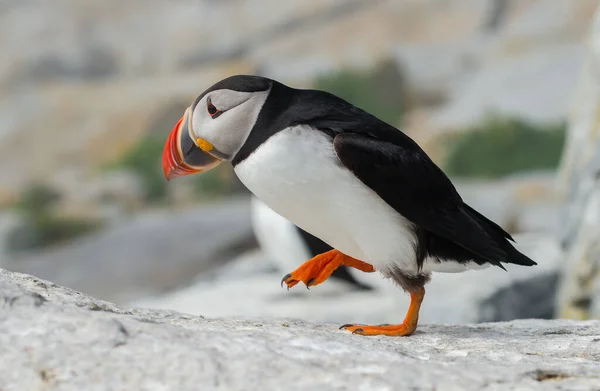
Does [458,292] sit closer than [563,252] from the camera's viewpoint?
No

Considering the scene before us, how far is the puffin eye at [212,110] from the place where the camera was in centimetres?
236

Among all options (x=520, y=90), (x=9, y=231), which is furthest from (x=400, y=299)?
(x=520, y=90)

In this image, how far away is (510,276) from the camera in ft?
17.0

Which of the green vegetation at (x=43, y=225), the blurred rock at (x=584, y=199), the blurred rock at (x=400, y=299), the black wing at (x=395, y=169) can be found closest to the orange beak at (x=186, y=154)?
the black wing at (x=395, y=169)

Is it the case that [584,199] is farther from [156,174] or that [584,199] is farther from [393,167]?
[156,174]

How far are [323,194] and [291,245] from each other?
3402mm

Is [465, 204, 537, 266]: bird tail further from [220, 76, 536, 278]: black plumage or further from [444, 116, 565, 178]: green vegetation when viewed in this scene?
[444, 116, 565, 178]: green vegetation

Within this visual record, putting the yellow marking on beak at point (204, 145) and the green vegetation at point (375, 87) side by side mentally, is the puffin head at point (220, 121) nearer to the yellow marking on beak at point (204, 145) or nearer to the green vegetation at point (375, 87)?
the yellow marking on beak at point (204, 145)

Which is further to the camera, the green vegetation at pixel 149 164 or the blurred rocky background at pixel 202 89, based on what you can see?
the green vegetation at pixel 149 164

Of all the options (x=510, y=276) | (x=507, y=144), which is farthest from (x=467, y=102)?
(x=510, y=276)

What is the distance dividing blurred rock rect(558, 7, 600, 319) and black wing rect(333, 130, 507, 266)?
1653 mm

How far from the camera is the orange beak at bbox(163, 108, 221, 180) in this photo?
243cm

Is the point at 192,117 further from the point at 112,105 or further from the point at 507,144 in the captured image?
the point at 112,105

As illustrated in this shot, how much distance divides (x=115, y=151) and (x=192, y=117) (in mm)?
14734
